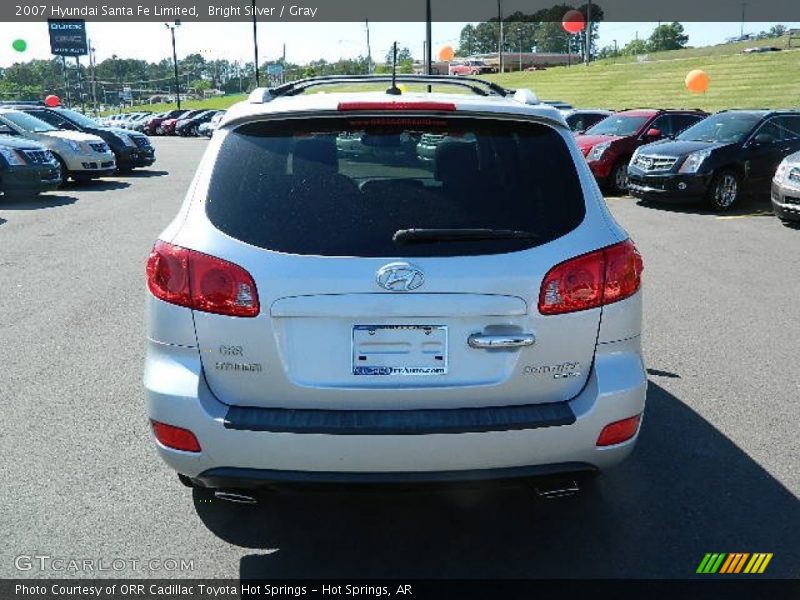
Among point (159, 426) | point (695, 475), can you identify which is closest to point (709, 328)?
point (695, 475)

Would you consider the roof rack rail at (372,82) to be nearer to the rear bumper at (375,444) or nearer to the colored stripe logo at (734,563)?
the rear bumper at (375,444)

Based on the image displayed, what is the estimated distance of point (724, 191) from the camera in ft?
41.7

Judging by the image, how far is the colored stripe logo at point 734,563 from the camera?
2.88 m

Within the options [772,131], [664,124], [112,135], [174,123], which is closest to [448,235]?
[772,131]

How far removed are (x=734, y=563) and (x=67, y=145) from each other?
17.1m

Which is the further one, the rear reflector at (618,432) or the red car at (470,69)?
the red car at (470,69)

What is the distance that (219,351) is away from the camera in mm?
2584

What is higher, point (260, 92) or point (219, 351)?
point (260, 92)

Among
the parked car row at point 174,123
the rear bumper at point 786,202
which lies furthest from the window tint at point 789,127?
the parked car row at point 174,123

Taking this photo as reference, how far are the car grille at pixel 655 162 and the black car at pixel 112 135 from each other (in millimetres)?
13153

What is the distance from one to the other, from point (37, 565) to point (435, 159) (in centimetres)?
227

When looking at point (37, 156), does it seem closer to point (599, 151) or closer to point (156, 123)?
point (599, 151)

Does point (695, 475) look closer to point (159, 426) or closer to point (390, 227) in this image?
point (390, 227)

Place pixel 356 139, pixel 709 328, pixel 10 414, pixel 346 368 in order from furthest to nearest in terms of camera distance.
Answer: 1. pixel 709 328
2. pixel 10 414
3. pixel 356 139
4. pixel 346 368
